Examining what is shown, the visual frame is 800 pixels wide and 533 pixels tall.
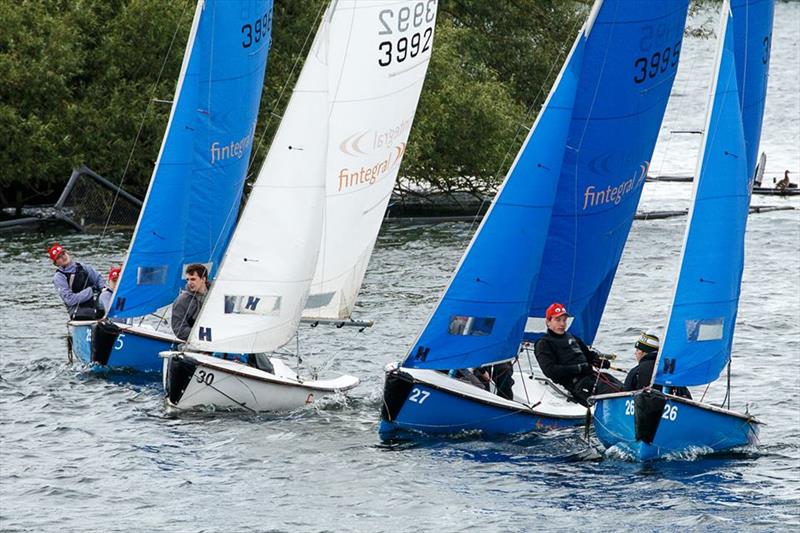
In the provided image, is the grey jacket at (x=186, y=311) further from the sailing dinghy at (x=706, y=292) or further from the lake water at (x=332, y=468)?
the sailing dinghy at (x=706, y=292)

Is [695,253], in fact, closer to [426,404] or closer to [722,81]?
[722,81]

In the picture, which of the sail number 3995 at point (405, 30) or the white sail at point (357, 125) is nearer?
the white sail at point (357, 125)

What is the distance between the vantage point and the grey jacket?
22.6 metres

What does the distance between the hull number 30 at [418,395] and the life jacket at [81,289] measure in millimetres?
7927

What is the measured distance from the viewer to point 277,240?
837 inches

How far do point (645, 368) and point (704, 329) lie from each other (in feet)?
2.93

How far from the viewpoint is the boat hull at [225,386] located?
21.1 m

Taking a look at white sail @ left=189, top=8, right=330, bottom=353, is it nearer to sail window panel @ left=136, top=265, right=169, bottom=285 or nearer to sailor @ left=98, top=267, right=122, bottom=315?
sail window panel @ left=136, top=265, right=169, bottom=285

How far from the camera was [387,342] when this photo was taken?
96.1ft

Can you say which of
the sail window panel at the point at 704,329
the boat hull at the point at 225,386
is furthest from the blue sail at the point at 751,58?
the boat hull at the point at 225,386


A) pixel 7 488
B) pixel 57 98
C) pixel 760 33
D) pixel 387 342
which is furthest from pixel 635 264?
pixel 7 488

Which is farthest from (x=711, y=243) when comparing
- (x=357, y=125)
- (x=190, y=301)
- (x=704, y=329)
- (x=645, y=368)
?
(x=190, y=301)

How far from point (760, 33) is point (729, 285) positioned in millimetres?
3267

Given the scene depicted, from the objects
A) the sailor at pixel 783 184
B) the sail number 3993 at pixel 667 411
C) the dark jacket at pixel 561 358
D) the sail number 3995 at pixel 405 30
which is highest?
the sail number 3995 at pixel 405 30
